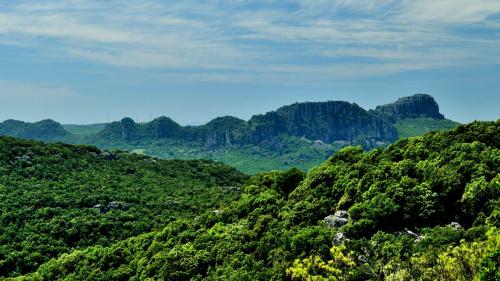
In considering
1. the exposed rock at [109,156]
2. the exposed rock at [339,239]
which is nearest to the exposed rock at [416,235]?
the exposed rock at [339,239]

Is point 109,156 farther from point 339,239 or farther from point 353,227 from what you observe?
point 339,239

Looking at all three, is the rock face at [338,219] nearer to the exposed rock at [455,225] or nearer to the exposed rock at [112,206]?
the exposed rock at [455,225]

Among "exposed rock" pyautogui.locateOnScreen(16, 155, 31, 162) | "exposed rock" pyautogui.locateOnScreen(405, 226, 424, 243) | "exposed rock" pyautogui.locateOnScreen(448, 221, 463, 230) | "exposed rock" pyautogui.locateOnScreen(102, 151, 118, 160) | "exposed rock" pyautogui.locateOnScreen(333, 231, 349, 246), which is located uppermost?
"exposed rock" pyautogui.locateOnScreen(16, 155, 31, 162)

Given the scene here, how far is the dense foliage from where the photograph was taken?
98.1 m

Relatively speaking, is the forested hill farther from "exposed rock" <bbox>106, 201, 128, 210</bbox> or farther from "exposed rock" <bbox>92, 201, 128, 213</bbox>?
"exposed rock" <bbox>106, 201, 128, 210</bbox>

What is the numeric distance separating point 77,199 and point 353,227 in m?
88.3

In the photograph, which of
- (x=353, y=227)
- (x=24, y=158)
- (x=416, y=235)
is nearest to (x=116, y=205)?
(x=24, y=158)

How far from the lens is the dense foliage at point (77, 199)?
9806 centimetres

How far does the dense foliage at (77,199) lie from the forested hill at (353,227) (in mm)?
20189

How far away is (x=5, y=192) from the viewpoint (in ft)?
391

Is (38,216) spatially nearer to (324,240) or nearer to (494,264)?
(324,240)

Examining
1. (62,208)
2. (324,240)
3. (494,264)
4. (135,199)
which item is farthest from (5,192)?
(494,264)

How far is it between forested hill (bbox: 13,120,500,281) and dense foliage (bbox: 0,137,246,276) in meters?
20.2

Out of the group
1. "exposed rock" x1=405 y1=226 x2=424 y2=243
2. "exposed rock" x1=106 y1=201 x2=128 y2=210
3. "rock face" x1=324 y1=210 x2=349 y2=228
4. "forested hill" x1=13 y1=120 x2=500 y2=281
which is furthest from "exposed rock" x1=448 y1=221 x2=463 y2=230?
"exposed rock" x1=106 y1=201 x2=128 y2=210
